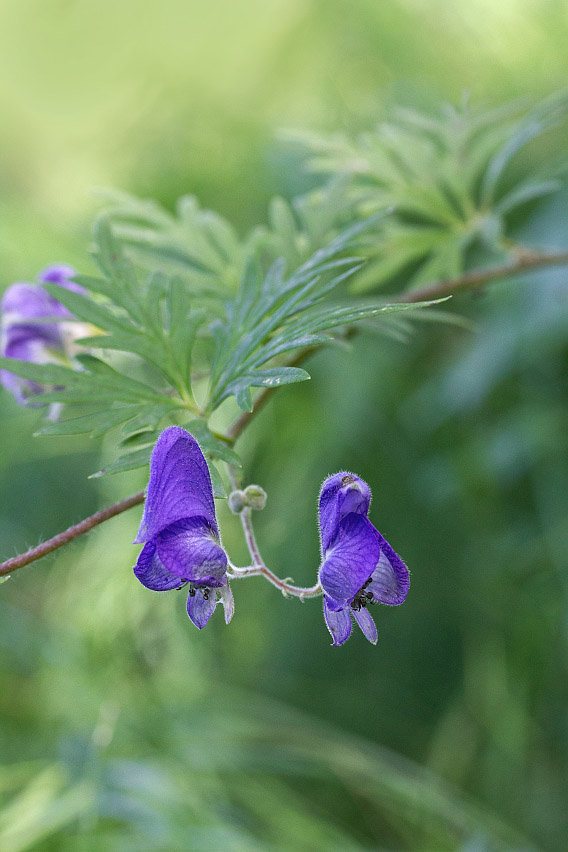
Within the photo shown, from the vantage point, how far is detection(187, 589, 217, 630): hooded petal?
0.36 metres

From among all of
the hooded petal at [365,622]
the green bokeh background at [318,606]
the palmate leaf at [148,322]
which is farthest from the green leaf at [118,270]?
the green bokeh background at [318,606]

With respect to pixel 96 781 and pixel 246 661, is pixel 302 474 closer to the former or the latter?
pixel 246 661

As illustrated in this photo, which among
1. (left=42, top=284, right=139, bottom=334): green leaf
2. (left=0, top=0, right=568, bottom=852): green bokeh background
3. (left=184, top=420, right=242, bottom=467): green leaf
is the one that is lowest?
(left=0, top=0, right=568, bottom=852): green bokeh background

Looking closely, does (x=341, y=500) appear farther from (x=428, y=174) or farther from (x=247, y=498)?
(x=428, y=174)

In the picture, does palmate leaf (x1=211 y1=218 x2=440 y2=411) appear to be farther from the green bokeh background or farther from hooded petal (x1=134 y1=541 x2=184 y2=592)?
the green bokeh background

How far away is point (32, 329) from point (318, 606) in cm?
79

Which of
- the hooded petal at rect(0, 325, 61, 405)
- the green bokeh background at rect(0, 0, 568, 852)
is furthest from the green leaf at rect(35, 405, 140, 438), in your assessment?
the green bokeh background at rect(0, 0, 568, 852)

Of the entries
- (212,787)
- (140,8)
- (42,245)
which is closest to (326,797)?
(212,787)

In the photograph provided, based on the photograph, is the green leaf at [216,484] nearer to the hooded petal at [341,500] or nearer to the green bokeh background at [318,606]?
the hooded petal at [341,500]

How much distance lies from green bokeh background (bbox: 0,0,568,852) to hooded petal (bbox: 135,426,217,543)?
75 cm

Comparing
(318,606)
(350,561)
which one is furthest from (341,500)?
(318,606)

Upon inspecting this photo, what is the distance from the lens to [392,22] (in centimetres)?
146

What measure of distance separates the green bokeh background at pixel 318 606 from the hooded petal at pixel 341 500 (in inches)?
29.0

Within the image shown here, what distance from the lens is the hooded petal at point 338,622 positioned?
35cm
